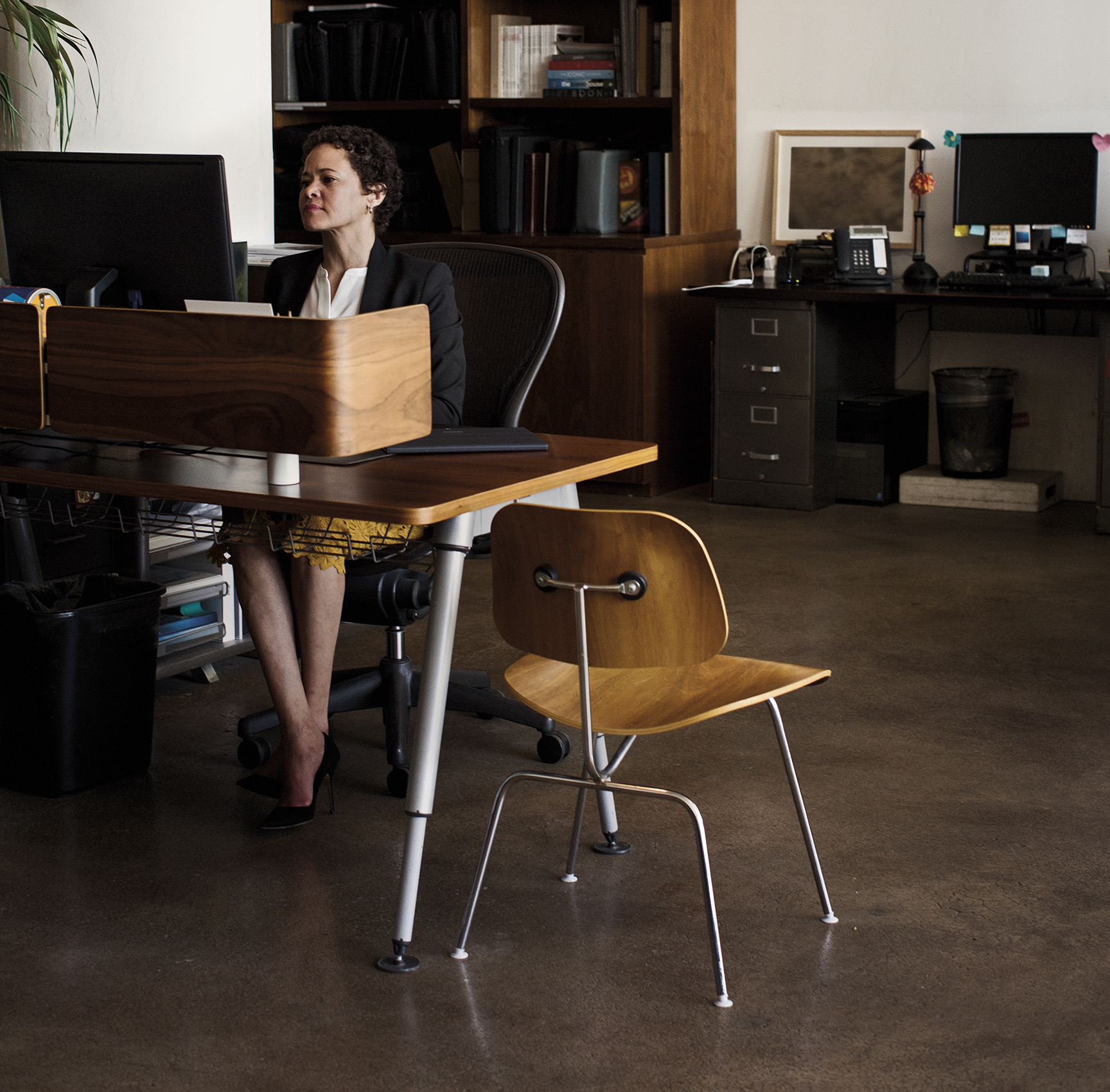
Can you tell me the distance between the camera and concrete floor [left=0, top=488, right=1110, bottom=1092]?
196cm

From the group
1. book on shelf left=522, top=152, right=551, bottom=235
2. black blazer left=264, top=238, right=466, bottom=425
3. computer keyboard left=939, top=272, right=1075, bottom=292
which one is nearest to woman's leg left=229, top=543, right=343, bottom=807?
black blazer left=264, top=238, right=466, bottom=425

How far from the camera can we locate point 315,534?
2484mm

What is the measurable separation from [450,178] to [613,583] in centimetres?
444

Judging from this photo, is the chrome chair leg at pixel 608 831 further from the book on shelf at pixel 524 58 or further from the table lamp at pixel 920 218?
the book on shelf at pixel 524 58

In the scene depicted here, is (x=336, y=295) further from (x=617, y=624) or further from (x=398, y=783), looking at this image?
(x=617, y=624)

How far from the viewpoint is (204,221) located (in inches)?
91.7

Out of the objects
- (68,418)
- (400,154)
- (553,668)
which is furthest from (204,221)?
(400,154)

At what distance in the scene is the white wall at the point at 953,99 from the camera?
5.43m

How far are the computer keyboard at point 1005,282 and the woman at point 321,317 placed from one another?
273cm

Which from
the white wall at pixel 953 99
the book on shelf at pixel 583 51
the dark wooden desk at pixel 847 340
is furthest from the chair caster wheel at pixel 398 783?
the book on shelf at pixel 583 51

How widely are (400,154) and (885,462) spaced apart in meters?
2.32

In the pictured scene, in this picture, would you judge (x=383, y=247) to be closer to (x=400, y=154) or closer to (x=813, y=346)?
(x=813, y=346)

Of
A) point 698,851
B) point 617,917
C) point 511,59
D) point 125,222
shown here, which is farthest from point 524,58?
point 698,851

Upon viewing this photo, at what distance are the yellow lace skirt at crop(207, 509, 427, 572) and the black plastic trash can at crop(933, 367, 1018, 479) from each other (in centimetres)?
327
